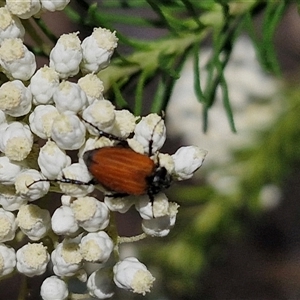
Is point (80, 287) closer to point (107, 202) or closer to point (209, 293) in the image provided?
point (107, 202)

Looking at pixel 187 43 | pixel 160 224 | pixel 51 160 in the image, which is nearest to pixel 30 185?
pixel 51 160

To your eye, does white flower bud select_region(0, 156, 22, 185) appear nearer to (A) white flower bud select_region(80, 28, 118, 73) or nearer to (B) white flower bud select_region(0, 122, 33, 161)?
(B) white flower bud select_region(0, 122, 33, 161)

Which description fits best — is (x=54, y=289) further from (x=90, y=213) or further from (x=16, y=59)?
(x=16, y=59)

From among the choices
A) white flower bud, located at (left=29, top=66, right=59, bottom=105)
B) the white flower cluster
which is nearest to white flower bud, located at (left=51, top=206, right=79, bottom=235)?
the white flower cluster

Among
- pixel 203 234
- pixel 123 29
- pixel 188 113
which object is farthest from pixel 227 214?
pixel 123 29

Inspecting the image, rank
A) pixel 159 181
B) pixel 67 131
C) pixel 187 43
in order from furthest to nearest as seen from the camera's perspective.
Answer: pixel 187 43 < pixel 159 181 < pixel 67 131

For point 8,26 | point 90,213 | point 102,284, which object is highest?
point 8,26

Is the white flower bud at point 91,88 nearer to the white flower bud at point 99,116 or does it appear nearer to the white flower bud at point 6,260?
the white flower bud at point 99,116

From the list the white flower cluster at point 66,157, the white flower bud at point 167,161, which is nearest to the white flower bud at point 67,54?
the white flower cluster at point 66,157
